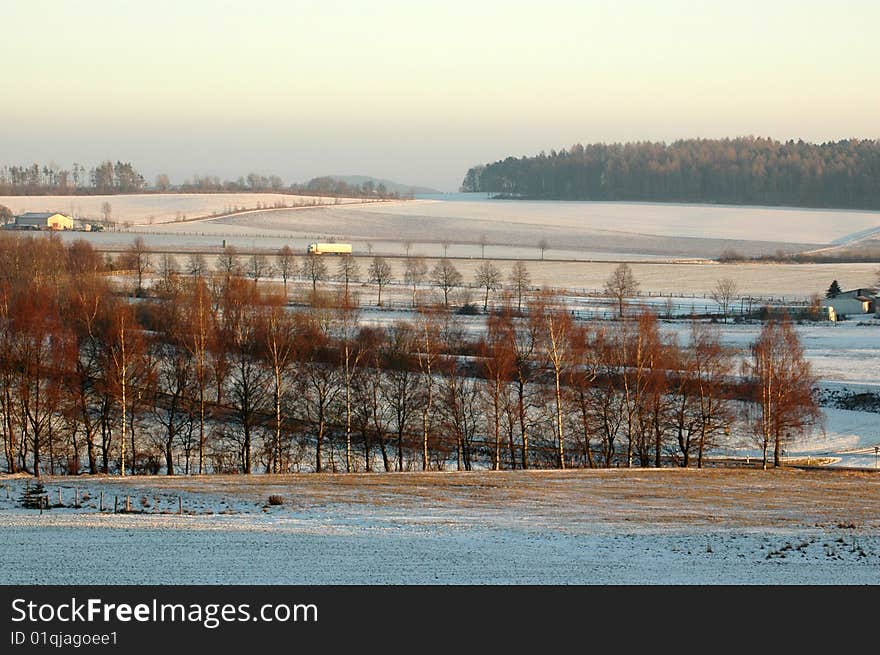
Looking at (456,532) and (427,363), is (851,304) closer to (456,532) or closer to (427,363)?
(427,363)

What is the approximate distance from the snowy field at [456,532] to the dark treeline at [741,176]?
143m

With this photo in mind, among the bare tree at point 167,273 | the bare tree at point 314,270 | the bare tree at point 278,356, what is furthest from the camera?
the bare tree at point 314,270

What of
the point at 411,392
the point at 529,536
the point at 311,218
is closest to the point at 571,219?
the point at 311,218

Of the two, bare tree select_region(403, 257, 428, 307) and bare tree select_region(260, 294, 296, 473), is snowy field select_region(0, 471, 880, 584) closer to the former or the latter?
bare tree select_region(260, 294, 296, 473)

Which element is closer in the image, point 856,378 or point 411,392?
point 411,392

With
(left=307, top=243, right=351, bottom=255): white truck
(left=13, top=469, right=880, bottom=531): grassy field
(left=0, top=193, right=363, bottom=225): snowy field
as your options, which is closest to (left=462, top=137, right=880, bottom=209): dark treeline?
(left=0, top=193, right=363, bottom=225): snowy field

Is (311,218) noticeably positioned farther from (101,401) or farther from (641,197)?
(101,401)

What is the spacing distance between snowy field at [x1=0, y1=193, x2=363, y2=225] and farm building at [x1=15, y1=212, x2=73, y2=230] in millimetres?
14273

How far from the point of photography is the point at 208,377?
35.6 meters

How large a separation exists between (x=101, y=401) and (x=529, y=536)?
62.0 ft

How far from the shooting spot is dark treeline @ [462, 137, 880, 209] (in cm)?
16338

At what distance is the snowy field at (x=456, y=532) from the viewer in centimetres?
1781

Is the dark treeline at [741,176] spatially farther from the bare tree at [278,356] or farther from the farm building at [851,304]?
the bare tree at [278,356]

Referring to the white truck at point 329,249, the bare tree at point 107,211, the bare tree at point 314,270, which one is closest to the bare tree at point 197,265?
the bare tree at point 314,270
